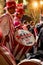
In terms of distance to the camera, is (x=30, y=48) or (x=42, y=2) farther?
(x=42, y=2)

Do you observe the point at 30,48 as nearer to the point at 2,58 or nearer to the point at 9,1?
the point at 9,1

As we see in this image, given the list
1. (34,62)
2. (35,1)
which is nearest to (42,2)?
(35,1)

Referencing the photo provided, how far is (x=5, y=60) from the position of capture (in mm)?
972

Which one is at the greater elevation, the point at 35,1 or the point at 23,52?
the point at 23,52

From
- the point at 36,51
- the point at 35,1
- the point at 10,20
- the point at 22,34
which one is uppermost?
the point at 10,20

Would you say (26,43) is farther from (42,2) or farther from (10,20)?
(42,2)

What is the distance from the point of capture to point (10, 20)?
1527 mm

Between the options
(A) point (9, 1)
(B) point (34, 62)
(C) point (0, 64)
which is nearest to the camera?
(C) point (0, 64)

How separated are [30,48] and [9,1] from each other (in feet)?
1.57

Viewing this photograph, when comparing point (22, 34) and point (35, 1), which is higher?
point (22, 34)

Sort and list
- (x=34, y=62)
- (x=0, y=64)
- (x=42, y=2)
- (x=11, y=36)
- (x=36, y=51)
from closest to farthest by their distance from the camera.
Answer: (x=0, y=64) → (x=34, y=62) → (x=11, y=36) → (x=36, y=51) → (x=42, y=2)

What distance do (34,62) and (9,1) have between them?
0.90m

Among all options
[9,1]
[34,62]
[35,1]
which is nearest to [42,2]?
[35,1]

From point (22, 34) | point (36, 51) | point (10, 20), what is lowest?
point (36, 51)
